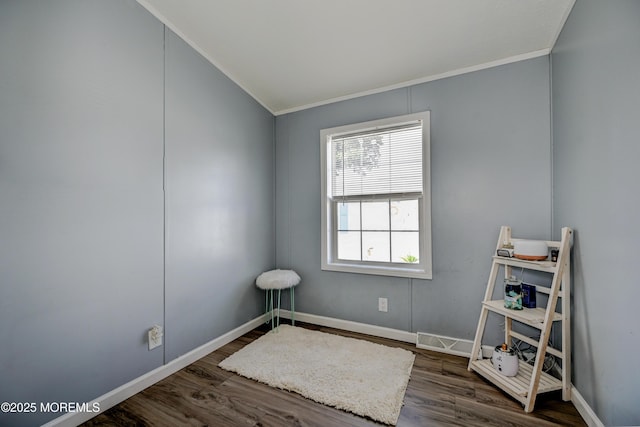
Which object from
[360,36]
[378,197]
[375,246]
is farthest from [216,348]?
[360,36]

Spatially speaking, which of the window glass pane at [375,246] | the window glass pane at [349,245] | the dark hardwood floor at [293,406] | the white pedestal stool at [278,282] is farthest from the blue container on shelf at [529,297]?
the white pedestal stool at [278,282]

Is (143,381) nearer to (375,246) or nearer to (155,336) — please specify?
(155,336)

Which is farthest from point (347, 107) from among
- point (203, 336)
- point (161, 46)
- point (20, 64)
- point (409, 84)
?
point (203, 336)

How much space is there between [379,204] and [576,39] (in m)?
1.70

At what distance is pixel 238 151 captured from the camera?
2.58 meters

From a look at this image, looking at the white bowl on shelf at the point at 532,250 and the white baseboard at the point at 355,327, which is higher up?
the white bowl on shelf at the point at 532,250

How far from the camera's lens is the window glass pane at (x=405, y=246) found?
2457 millimetres

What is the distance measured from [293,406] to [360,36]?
8.33ft

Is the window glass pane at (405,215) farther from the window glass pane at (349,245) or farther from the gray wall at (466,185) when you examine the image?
the window glass pane at (349,245)

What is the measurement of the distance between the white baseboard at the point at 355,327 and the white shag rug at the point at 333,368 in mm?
208

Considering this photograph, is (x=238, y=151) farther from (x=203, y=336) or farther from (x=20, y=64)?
(x=203, y=336)

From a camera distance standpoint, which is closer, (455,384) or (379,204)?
(455,384)

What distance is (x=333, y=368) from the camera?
1.96 m

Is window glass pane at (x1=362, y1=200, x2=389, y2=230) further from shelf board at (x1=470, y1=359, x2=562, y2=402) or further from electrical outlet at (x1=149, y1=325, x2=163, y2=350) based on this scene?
electrical outlet at (x1=149, y1=325, x2=163, y2=350)
